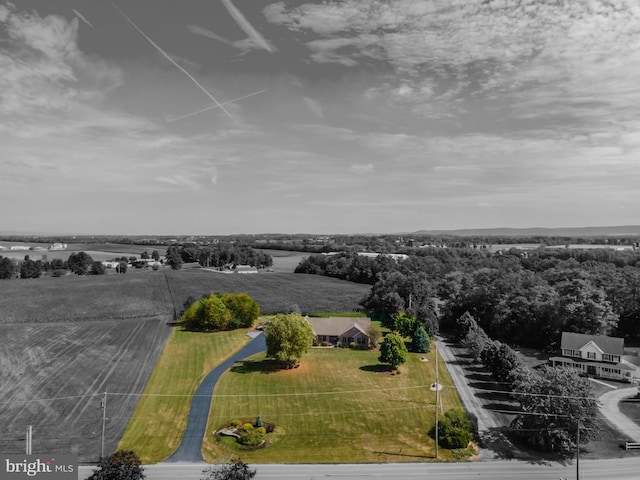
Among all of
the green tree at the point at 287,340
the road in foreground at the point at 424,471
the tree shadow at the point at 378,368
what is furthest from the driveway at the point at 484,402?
the green tree at the point at 287,340

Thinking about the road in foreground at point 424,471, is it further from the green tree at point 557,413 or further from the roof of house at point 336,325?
the roof of house at point 336,325

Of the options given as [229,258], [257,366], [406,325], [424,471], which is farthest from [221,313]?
[229,258]

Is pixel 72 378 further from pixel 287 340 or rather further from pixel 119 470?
pixel 119 470

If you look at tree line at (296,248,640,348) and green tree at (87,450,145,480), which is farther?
tree line at (296,248,640,348)

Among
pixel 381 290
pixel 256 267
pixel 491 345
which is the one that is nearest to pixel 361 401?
pixel 491 345

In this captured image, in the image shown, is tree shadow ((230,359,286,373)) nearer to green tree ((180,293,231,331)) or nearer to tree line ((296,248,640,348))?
green tree ((180,293,231,331))

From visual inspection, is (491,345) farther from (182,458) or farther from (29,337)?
(29,337)

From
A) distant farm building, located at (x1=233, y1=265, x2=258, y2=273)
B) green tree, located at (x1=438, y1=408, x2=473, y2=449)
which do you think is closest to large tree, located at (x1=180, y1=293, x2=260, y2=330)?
green tree, located at (x1=438, y1=408, x2=473, y2=449)
